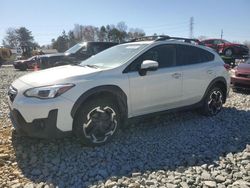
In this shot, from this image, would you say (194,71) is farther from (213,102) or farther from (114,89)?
(114,89)

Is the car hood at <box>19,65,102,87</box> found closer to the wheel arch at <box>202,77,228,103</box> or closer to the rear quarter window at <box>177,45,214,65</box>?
the rear quarter window at <box>177,45,214,65</box>

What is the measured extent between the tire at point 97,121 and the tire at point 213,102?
2364mm

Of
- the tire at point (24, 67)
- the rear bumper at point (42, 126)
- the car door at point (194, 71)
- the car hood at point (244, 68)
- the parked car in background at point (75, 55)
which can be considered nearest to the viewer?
the rear bumper at point (42, 126)

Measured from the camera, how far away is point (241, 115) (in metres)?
6.46

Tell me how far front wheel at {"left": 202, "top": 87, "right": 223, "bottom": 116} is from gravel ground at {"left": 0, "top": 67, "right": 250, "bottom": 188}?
0.61 meters

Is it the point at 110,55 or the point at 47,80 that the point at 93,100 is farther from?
the point at 110,55

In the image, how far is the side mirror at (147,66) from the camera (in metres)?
4.68

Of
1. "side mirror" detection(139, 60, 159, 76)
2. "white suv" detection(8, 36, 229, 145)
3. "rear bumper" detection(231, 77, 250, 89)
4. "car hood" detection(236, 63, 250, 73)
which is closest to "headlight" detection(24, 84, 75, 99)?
"white suv" detection(8, 36, 229, 145)

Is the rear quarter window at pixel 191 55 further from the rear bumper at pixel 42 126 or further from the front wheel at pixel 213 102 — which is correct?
the rear bumper at pixel 42 126

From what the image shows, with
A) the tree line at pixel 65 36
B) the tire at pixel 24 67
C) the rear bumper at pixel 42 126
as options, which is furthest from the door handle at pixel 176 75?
the tree line at pixel 65 36

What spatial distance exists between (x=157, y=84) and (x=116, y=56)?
91 centimetres

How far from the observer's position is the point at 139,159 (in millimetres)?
4129

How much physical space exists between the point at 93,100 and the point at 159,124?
186cm

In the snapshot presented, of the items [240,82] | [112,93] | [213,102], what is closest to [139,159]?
[112,93]
